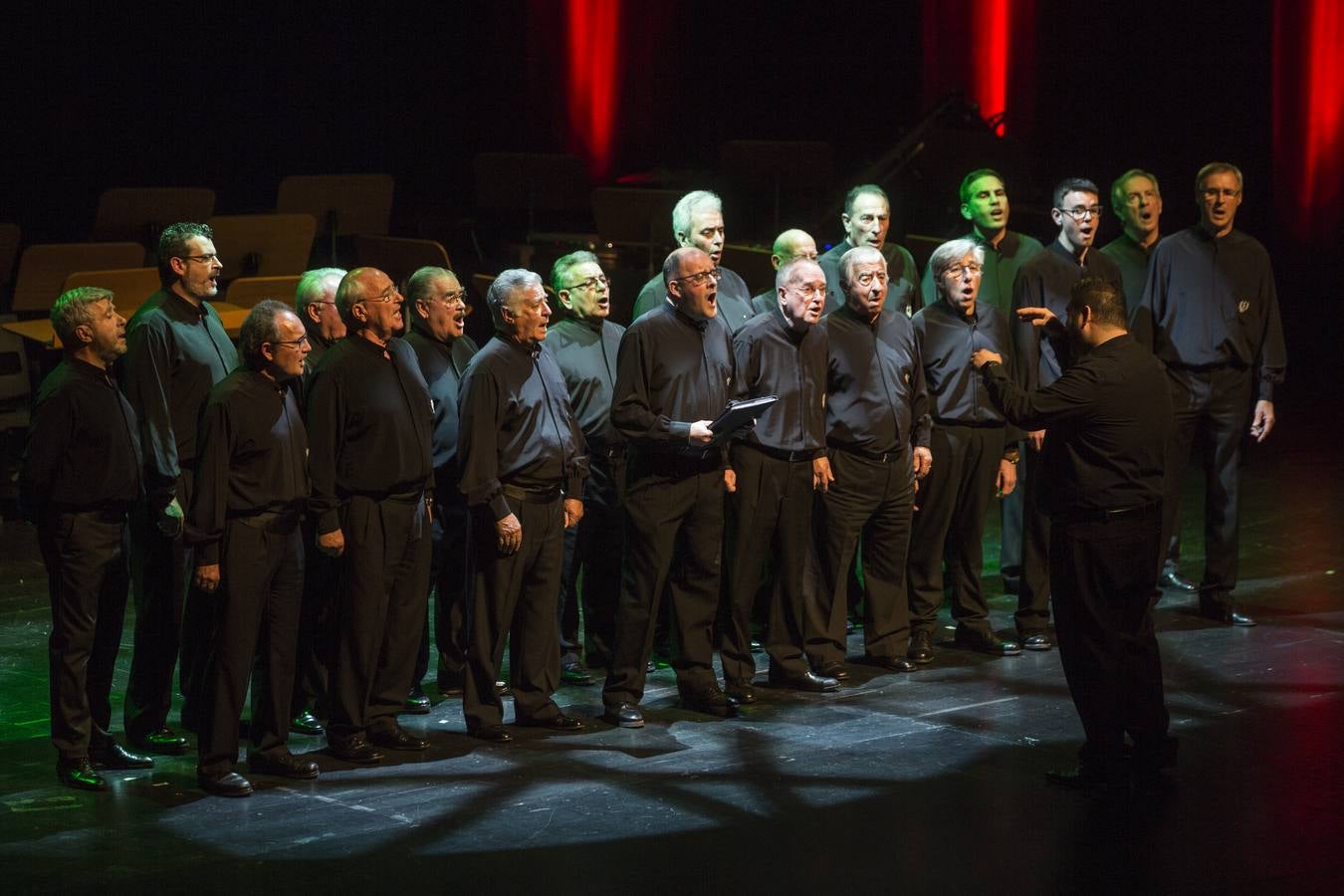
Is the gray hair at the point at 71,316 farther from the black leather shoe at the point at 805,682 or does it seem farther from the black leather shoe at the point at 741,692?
the black leather shoe at the point at 805,682

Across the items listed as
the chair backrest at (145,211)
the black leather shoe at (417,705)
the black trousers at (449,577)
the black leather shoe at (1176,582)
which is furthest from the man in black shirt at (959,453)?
the chair backrest at (145,211)

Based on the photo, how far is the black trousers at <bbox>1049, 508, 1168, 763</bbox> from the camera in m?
4.94

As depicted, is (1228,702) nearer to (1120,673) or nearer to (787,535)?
(1120,673)

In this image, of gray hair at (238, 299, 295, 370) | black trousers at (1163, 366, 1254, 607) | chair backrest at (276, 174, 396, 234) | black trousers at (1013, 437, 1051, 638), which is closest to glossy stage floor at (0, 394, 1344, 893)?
black trousers at (1013, 437, 1051, 638)

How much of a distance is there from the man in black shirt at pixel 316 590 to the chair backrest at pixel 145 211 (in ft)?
10.2

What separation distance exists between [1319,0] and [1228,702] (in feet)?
24.5

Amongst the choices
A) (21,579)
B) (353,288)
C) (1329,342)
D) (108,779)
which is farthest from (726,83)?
(108,779)

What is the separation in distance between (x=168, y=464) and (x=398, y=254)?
138 inches

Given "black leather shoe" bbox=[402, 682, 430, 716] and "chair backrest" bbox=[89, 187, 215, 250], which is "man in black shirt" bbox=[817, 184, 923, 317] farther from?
"chair backrest" bbox=[89, 187, 215, 250]

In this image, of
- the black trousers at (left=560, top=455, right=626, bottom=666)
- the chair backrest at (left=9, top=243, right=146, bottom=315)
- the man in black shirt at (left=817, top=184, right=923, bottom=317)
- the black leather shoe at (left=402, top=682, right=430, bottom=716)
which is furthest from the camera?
the chair backrest at (left=9, top=243, right=146, bottom=315)

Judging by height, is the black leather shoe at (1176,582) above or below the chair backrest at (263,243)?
below

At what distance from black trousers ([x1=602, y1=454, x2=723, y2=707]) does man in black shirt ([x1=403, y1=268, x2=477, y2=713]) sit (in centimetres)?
55

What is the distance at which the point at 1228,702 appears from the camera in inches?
228

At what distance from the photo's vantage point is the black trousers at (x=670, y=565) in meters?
5.73
